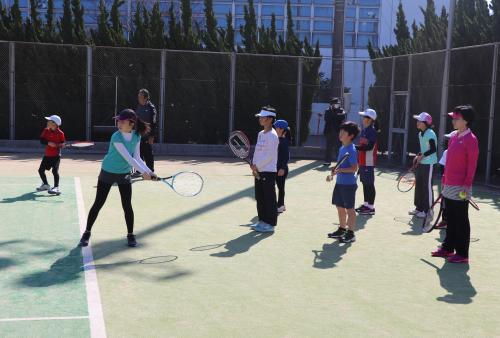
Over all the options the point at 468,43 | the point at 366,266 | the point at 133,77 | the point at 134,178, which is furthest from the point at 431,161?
the point at 133,77

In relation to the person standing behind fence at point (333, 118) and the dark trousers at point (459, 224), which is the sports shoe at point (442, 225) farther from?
the person standing behind fence at point (333, 118)

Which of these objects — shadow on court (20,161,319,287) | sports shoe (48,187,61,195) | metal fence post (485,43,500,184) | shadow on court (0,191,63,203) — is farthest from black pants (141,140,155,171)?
metal fence post (485,43,500,184)

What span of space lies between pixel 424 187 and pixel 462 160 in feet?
10.2

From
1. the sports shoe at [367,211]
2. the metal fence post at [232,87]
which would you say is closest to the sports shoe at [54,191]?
the sports shoe at [367,211]

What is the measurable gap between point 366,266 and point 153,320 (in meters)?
2.99

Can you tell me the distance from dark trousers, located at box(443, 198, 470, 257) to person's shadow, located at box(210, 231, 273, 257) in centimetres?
239

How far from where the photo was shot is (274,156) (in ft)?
32.7

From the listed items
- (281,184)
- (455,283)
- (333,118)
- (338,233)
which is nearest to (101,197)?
Result: (338,233)

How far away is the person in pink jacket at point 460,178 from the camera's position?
8.14 meters

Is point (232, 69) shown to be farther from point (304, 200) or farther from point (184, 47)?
point (304, 200)

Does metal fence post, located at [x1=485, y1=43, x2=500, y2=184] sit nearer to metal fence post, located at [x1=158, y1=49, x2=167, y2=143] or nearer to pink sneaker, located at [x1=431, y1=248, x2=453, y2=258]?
pink sneaker, located at [x1=431, y1=248, x2=453, y2=258]

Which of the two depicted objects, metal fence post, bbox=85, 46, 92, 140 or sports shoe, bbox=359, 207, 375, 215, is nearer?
sports shoe, bbox=359, 207, 375, 215

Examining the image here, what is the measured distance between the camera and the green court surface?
234 inches

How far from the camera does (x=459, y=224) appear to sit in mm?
8383
